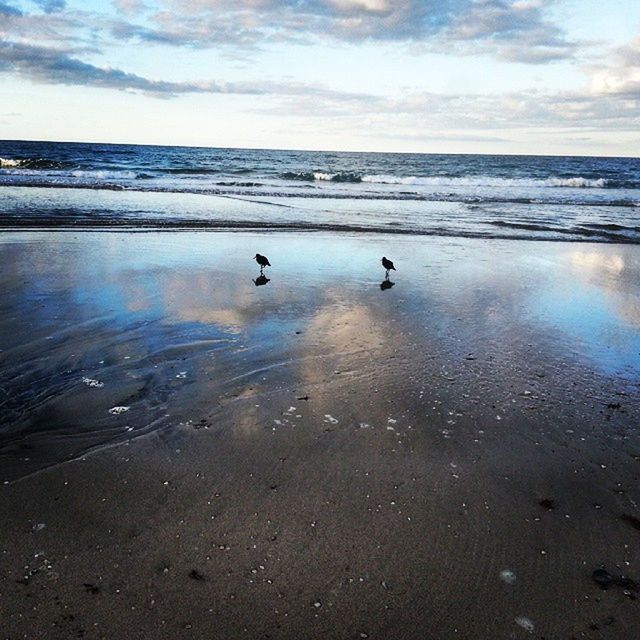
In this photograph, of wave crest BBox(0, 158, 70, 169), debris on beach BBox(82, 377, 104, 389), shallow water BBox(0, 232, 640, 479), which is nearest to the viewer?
shallow water BBox(0, 232, 640, 479)

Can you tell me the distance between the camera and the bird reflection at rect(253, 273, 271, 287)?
9.24 metres

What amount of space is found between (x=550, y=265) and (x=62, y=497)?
11.0 metres

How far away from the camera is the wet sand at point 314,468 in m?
2.73

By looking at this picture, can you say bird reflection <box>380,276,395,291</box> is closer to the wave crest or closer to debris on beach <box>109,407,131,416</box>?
debris on beach <box>109,407,131,416</box>

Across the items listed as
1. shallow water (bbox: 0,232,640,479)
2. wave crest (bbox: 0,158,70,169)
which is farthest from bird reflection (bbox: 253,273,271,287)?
wave crest (bbox: 0,158,70,169)

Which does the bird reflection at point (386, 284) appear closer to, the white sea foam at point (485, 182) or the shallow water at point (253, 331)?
the shallow water at point (253, 331)

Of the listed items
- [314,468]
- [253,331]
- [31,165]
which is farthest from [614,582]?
[31,165]

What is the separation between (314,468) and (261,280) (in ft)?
19.5

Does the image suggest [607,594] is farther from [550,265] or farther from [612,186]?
Result: [612,186]

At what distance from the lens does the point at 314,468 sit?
3.89m

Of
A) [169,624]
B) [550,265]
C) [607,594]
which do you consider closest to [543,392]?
[607,594]

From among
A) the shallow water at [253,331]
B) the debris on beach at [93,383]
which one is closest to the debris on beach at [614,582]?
the shallow water at [253,331]

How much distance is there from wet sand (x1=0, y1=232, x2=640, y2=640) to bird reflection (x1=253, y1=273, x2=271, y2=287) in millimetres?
1112

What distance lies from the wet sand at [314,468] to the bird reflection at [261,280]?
1.11 meters
